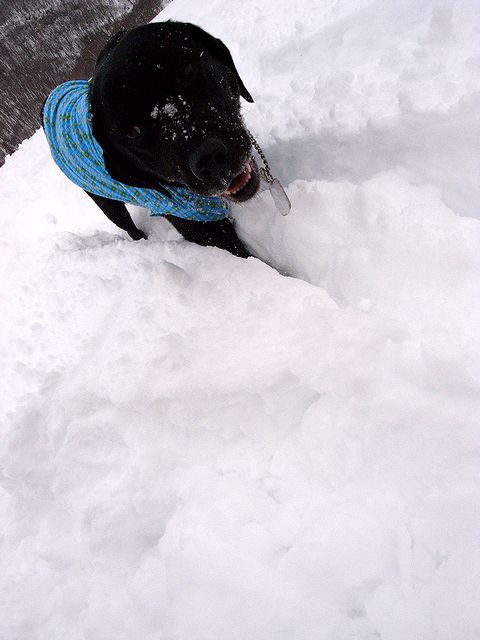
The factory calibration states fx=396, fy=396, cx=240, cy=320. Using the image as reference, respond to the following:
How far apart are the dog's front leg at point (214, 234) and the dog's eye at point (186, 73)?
2.26ft

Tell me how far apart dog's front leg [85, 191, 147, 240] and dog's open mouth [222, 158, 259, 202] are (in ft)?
3.31

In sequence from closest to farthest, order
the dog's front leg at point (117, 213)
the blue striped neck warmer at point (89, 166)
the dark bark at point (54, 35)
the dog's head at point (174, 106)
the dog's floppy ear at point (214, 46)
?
the dog's head at point (174, 106), the dog's floppy ear at point (214, 46), the blue striped neck warmer at point (89, 166), the dog's front leg at point (117, 213), the dark bark at point (54, 35)

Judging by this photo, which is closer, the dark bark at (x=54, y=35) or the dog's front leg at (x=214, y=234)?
the dog's front leg at (x=214, y=234)

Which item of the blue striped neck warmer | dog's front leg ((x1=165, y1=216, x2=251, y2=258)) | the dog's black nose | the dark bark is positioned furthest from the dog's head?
the dark bark

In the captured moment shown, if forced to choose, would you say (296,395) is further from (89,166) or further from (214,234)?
(89,166)

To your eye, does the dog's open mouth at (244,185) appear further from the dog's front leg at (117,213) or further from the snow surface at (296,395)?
the dog's front leg at (117,213)

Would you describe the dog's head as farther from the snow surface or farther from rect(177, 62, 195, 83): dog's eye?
the snow surface

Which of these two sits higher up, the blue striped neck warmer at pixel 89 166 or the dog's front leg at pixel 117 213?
the blue striped neck warmer at pixel 89 166

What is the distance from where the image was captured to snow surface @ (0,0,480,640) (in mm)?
1037

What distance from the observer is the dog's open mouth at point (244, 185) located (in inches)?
62.2

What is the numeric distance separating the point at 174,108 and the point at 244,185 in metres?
0.38

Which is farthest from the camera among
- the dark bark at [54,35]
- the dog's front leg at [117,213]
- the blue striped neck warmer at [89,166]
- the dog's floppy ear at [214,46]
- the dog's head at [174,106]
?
the dark bark at [54,35]

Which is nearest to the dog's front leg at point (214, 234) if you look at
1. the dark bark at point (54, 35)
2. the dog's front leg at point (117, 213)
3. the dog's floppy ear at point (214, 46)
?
the dog's front leg at point (117, 213)

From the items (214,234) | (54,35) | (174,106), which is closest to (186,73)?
(174,106)
